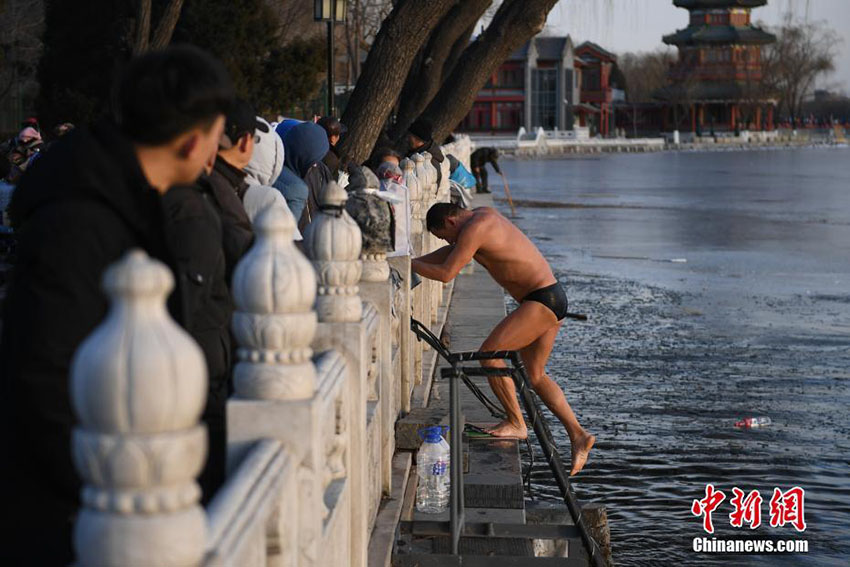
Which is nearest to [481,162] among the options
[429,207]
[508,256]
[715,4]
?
[429,207]

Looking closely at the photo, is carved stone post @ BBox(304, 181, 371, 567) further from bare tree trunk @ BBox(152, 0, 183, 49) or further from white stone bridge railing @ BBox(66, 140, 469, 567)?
bare tree trunk @ BBox(152, 0, 183, 49)

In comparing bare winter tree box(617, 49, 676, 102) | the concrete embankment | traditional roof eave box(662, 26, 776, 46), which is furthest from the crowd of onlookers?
bare winter tree box(617, 49, 676, 102)

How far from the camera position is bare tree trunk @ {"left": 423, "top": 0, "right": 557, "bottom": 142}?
54.1 feet

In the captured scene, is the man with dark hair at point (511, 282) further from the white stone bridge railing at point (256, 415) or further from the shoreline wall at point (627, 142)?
the shoreline wall at point (627, 142)

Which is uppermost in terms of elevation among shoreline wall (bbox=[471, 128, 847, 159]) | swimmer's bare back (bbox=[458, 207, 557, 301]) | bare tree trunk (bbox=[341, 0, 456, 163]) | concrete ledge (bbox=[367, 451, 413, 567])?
bare tree trunk (bbox=[341, 0, 456, 163])

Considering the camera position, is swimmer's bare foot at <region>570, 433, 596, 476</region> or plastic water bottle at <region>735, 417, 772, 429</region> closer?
swimmer's bare foot at <region>570, 433, 596, 476</region>

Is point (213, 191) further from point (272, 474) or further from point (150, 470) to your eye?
point (150, 470)

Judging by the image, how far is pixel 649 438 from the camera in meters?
10.3

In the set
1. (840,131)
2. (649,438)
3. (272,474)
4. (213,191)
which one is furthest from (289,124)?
(840,131)

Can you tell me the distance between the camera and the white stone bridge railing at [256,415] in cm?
207

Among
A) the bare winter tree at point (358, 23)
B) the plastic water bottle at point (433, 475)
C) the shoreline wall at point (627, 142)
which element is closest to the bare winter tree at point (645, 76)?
the shoreline wall at point (627, 142)

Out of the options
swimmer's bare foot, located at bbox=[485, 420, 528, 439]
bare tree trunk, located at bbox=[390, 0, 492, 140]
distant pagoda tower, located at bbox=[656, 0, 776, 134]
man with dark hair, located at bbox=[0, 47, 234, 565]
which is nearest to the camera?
man with dark hair, located at bbox=[0, 47, 234, 565]

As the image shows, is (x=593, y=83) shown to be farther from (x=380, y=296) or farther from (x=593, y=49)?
(x=380, y=296)

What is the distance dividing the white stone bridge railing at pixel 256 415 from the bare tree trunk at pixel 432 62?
1244 cm
